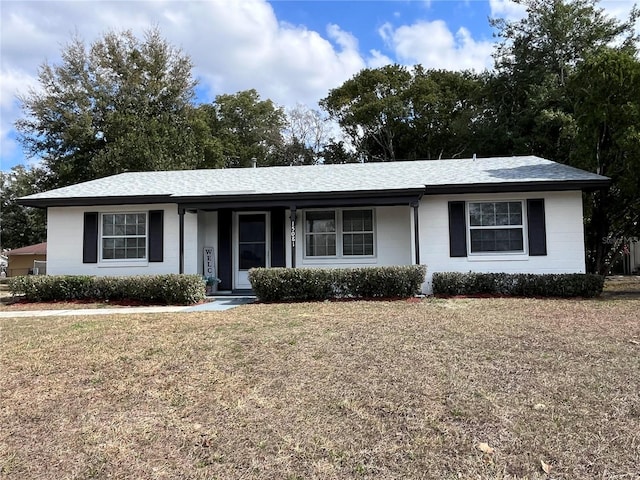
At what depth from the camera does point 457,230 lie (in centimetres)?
1265

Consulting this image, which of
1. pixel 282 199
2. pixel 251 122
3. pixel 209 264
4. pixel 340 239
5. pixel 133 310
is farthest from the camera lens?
pixel 251 122

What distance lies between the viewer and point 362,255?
13.7 m

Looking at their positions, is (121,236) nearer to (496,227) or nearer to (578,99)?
(496,227)

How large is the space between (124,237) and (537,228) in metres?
11.6

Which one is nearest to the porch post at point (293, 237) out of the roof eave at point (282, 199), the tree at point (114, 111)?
the roof eave at point (282, 199)

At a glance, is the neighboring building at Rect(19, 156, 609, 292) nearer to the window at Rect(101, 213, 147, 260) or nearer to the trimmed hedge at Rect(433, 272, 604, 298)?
the window at Rect(101, 213, 147, 260)

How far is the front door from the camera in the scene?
561 inches

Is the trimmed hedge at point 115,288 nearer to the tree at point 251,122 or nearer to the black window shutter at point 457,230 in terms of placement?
the black window shutter at point 457,230

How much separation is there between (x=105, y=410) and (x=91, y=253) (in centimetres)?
1056

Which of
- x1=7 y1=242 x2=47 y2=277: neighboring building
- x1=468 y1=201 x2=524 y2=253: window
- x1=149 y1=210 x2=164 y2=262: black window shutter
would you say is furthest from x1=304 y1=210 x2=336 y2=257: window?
x1=7 y1=242 x2=47 y2=277: neighboring building

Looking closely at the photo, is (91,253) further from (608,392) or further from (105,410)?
(608,392)

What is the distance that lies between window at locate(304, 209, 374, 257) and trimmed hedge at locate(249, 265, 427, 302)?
257 cm

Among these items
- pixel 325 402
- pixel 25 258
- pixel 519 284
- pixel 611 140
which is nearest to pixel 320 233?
pixel 519 284

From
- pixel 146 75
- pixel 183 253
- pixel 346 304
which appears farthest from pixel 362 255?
pixel 146 75
